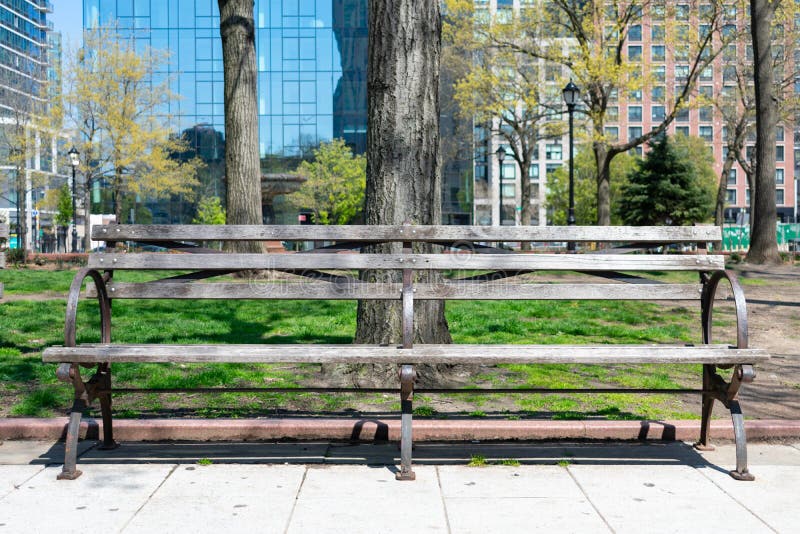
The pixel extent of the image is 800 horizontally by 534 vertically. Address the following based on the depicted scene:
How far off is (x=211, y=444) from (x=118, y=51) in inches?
1525

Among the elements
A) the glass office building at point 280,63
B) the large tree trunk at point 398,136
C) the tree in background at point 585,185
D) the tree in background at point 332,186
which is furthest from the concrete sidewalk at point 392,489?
the tree in background at point 585,185

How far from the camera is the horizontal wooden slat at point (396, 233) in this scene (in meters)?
4.69

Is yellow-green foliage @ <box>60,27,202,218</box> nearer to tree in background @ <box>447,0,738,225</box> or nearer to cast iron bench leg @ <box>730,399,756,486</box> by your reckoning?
tree in background @ <box>447,0,738,225</box>

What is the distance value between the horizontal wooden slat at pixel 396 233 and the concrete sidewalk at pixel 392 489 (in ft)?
4.17

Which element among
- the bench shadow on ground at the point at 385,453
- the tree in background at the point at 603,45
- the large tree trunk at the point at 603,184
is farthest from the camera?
the large tree trunk at the point at 603,184

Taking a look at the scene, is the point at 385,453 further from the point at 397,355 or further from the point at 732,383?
the point at 732,383

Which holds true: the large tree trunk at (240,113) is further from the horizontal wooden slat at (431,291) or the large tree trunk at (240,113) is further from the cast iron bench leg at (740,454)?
the cast iron bench leg at (740,454)

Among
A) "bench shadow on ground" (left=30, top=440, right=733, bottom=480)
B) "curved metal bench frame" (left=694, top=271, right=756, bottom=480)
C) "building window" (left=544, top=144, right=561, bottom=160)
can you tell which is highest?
"building window" (left=544, top=144, right=561, bottom=160)

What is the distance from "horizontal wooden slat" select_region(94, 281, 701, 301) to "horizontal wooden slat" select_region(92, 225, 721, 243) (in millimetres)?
279

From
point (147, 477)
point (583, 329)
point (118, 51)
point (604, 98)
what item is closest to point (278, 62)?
point (118, 51)

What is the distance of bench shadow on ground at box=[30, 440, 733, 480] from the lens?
4551 millimetres

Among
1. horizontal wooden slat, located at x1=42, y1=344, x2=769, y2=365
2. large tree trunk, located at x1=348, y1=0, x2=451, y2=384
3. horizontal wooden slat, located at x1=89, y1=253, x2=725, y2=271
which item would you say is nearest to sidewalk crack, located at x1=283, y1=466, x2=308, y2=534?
horizontal wooden slat, located at x1=42, y1=344, x2=769, y2=365

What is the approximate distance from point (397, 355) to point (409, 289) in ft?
1.36

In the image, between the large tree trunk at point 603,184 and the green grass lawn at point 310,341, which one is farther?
the large tree trunk at point 603,184
